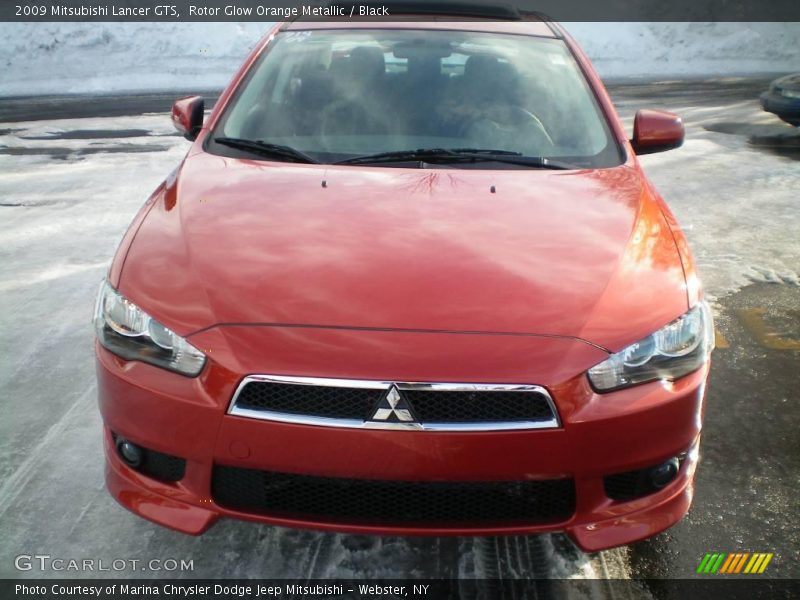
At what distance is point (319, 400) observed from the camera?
193 cm

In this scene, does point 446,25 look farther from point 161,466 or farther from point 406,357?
point 161,466

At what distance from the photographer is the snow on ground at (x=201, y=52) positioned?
547 inches

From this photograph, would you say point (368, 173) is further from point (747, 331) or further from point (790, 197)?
point (790, 197)

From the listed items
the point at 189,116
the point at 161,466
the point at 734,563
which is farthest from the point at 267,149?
the point at 734,563

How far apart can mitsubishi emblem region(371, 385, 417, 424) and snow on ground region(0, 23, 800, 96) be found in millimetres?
12293

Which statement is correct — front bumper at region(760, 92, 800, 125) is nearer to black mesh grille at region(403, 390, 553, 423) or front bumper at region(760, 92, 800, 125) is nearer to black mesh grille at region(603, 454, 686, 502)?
black mesh grille at region(603, 454, 686, 502)

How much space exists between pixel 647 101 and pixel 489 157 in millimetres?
9613

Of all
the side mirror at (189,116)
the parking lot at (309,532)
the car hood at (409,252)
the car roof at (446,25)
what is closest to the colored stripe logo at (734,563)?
the parking lot at (309,532)

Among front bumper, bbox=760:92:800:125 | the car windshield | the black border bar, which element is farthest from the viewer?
the black border bar

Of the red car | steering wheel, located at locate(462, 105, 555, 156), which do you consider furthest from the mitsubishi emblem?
steering wheel, located at locate(462, 105, 555, 156)

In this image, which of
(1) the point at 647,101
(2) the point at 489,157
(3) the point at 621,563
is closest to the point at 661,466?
(3) the point at 621,563

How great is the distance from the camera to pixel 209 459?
79.1 inches

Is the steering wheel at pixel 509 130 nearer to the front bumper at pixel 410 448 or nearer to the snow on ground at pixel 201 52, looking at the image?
the front bumper at pixel 410 448

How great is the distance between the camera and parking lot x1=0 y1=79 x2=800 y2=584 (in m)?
2.43
